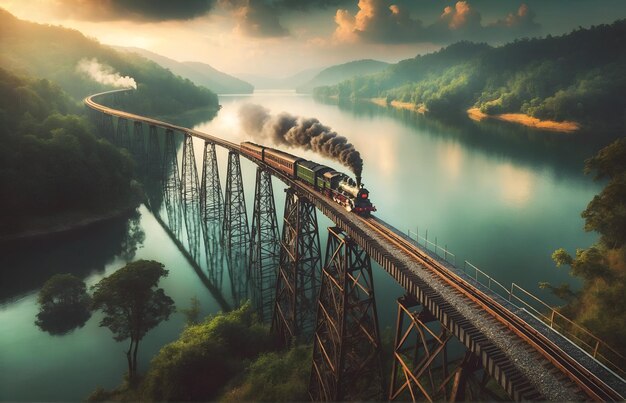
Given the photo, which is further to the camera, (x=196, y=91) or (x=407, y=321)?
(x=196, y=91)

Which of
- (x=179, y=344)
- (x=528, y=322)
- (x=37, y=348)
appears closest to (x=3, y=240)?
(x=37, y=348)

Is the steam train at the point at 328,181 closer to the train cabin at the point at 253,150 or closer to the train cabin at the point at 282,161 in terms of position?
the train cabin at the point at 282,161

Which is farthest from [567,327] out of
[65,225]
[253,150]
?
[65,225]

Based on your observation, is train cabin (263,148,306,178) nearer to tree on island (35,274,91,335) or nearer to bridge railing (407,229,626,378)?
bridge railing (407,229,626,378)

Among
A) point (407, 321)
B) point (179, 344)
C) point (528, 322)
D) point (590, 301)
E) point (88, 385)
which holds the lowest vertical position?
point (88, 385)

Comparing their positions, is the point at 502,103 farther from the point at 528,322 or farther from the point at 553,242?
the point at 528,322

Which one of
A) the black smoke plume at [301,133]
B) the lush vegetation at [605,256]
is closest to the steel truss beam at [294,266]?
the black smoke plume at [301,133]
